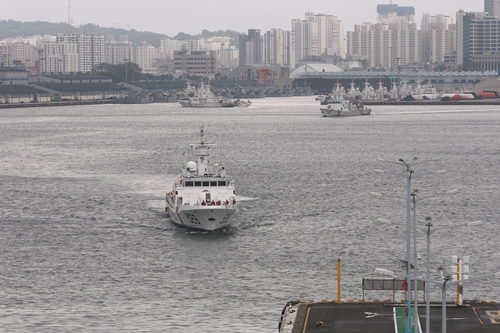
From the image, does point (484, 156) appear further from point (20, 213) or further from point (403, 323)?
point (403, 323)

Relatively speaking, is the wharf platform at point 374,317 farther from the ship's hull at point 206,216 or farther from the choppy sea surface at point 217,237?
the ship's hull at point 206,216

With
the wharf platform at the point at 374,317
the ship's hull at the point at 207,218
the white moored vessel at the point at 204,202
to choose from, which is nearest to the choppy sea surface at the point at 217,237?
the ship's hull at the point at 207,218

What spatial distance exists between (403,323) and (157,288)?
43.4 ft

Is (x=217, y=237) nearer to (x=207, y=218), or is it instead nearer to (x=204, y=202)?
(x=207, y=218)

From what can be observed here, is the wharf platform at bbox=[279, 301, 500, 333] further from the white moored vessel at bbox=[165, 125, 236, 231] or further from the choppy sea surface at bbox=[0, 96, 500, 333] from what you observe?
the white moored vessel at bbox=[165, 125, 236, 231]

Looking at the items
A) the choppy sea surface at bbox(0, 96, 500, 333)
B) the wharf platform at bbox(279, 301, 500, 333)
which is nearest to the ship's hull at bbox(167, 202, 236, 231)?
the choppy sea surface at bbox(0, 96, 500, 333)

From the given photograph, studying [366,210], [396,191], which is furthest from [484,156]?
[366,210]

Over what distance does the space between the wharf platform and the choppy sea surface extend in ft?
9.84

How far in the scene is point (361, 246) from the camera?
52562 mm

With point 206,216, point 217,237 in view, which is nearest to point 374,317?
point 217,237

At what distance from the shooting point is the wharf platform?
32.9m

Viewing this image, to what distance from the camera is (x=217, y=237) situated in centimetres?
5556

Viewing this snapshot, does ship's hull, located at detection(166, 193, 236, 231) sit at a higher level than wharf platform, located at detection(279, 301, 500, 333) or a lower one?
higher

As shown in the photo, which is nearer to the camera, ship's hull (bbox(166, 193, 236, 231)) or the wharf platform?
the wharf platform
